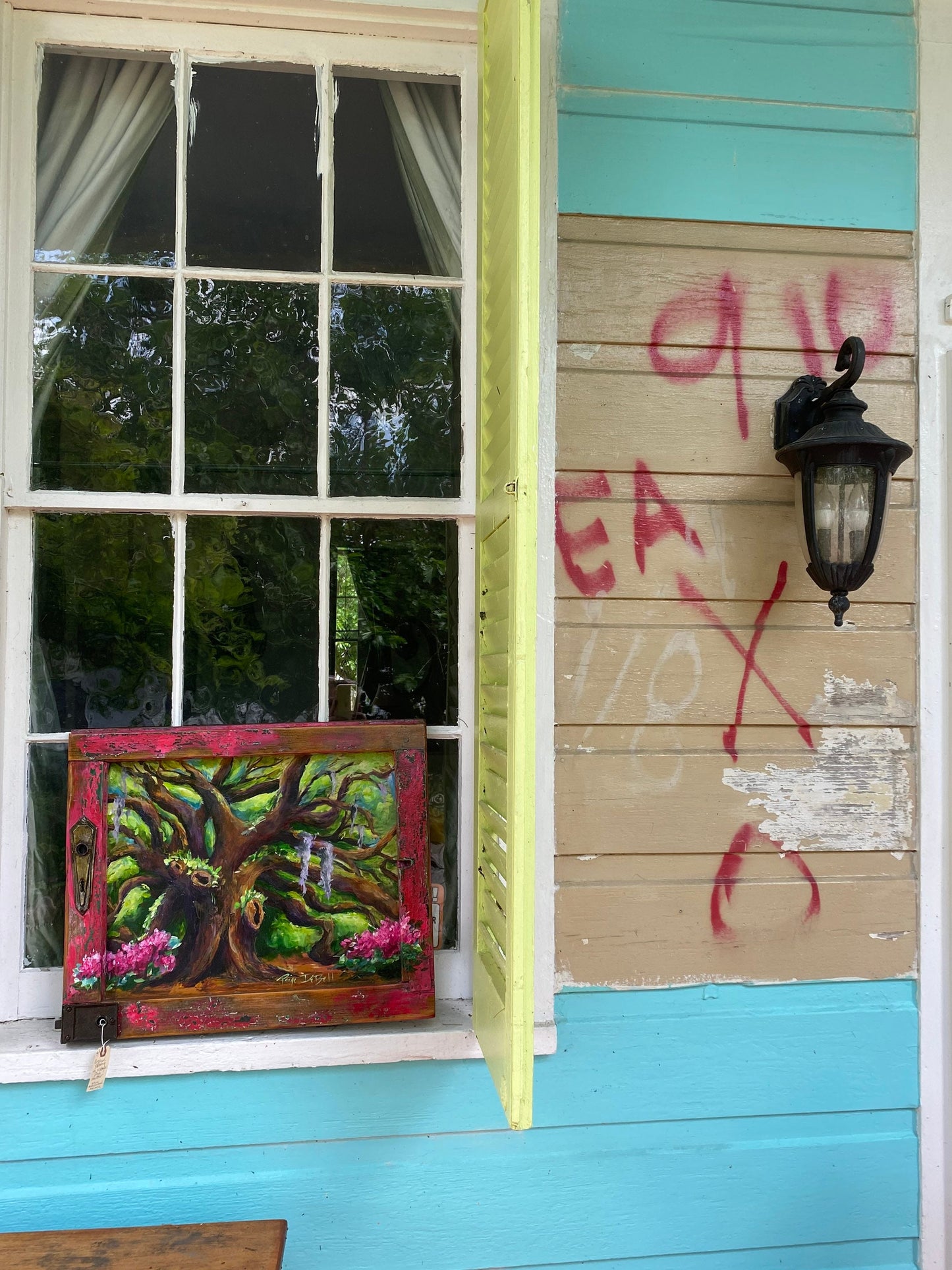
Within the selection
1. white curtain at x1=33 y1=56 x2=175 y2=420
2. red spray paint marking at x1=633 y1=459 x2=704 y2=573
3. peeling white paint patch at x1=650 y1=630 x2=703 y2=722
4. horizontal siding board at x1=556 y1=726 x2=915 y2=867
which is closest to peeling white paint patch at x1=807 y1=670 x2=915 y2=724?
horizontal siding board at x1=556 y1=726 x2=915 y2=867

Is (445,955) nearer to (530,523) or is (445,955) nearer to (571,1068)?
(571,1068)

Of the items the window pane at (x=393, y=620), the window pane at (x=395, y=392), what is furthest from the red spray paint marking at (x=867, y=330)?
the window pane at (x=393, y=620)

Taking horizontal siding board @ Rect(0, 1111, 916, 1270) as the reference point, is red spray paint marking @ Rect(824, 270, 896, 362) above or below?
above

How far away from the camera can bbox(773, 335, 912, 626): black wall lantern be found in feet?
5.90

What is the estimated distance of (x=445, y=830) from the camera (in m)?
2.03

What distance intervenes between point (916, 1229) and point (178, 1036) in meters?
1.76

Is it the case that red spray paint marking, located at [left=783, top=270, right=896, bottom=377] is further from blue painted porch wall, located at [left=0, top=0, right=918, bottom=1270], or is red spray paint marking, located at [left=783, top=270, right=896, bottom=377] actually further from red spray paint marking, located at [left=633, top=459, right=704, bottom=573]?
red spray paint marking, located at [left=633, top=459, right=704, bottom=573]

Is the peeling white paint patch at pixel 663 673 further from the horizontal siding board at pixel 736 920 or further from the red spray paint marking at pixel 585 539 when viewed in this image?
the horizontal siding board at pixel 736 920

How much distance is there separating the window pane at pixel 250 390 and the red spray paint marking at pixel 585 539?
587 mm

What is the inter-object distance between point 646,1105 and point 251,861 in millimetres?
1053

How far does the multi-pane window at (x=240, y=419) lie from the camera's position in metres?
1.95

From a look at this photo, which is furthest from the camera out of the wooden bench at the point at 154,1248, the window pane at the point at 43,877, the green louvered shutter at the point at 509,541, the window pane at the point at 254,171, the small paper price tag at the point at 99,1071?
the window pane at the point at 254,171

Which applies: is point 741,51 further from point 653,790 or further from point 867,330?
point 653,790

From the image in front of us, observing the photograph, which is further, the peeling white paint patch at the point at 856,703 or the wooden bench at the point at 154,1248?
the peeling white paint patch at the point at 856,703
